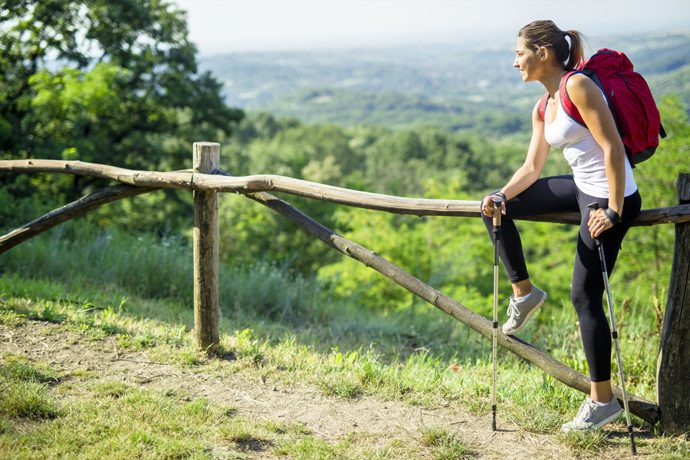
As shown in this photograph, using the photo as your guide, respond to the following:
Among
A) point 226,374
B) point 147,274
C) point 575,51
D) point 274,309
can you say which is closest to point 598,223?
point 575,51

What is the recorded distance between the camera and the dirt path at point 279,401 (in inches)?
134

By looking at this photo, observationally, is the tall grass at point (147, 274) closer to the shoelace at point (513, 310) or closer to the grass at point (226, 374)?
the grass at point (226, 374)

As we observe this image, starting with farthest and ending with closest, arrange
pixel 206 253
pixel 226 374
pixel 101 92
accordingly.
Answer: pixel 101 92 → pixel 206 253 → pixel 226 374

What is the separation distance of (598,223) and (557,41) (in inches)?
36.4

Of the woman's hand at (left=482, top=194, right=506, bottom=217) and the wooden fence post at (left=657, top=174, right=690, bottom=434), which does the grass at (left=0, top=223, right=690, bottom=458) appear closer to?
the wooden fence post at (left=657, top=174, right=690, bottom=434)

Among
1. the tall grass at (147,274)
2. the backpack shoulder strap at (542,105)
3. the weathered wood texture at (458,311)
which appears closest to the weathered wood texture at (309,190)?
the weathered wood texture at (458,311)

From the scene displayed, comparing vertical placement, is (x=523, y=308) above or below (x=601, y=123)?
below

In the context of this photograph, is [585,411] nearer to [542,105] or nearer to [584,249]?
[584,249]

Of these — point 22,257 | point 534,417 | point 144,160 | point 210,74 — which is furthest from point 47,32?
point 534,417

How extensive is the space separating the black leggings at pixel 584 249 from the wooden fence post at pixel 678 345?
13.0 inches

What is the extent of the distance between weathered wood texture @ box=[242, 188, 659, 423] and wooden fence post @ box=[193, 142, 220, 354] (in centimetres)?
37

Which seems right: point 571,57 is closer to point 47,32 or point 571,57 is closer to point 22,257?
point 22,257

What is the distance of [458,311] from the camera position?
12.3 ft

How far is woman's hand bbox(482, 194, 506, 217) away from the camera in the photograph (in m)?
3.28
